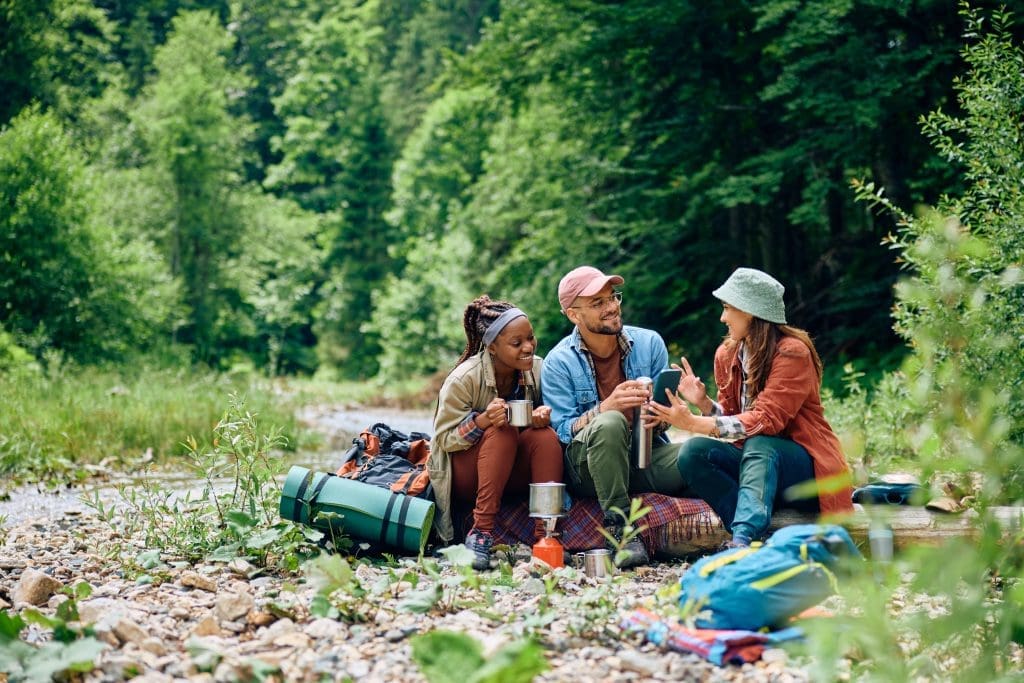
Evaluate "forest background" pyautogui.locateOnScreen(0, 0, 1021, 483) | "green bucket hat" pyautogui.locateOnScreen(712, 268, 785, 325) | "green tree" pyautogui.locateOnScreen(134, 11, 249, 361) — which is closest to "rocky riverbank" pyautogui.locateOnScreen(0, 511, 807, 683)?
"green bucket hat" pyautogui.locateOnScreen(712, 268, 785, 325)

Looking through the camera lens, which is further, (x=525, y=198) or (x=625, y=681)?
(x=525, y=198)

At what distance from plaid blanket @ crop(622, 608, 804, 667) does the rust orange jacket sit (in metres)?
1.30

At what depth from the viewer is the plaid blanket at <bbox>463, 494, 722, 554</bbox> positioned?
4.71m

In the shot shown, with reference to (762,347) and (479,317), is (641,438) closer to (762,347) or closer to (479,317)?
(762,347)

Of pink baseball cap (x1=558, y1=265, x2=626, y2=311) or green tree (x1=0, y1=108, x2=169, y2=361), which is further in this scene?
green tree (x1=0, y1=108, x2=169, y2=361)

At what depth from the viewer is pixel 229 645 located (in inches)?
127

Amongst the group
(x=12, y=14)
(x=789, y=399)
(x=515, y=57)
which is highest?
(x=12, y=14)

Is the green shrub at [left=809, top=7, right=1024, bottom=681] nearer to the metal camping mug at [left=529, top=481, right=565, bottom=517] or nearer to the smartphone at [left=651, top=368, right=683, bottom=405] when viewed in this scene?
the smartphone at [left=651, top=368, right=683, bottom=405]

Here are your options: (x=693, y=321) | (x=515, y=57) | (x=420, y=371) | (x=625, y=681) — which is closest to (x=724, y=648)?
(x=625, y=681)

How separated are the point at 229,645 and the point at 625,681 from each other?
1234mm

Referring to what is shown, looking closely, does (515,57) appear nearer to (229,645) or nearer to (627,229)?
(627,229)

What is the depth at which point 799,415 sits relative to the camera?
14.8 ft

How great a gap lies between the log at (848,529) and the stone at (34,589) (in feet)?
8.26

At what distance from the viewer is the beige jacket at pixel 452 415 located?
4.65 metres
